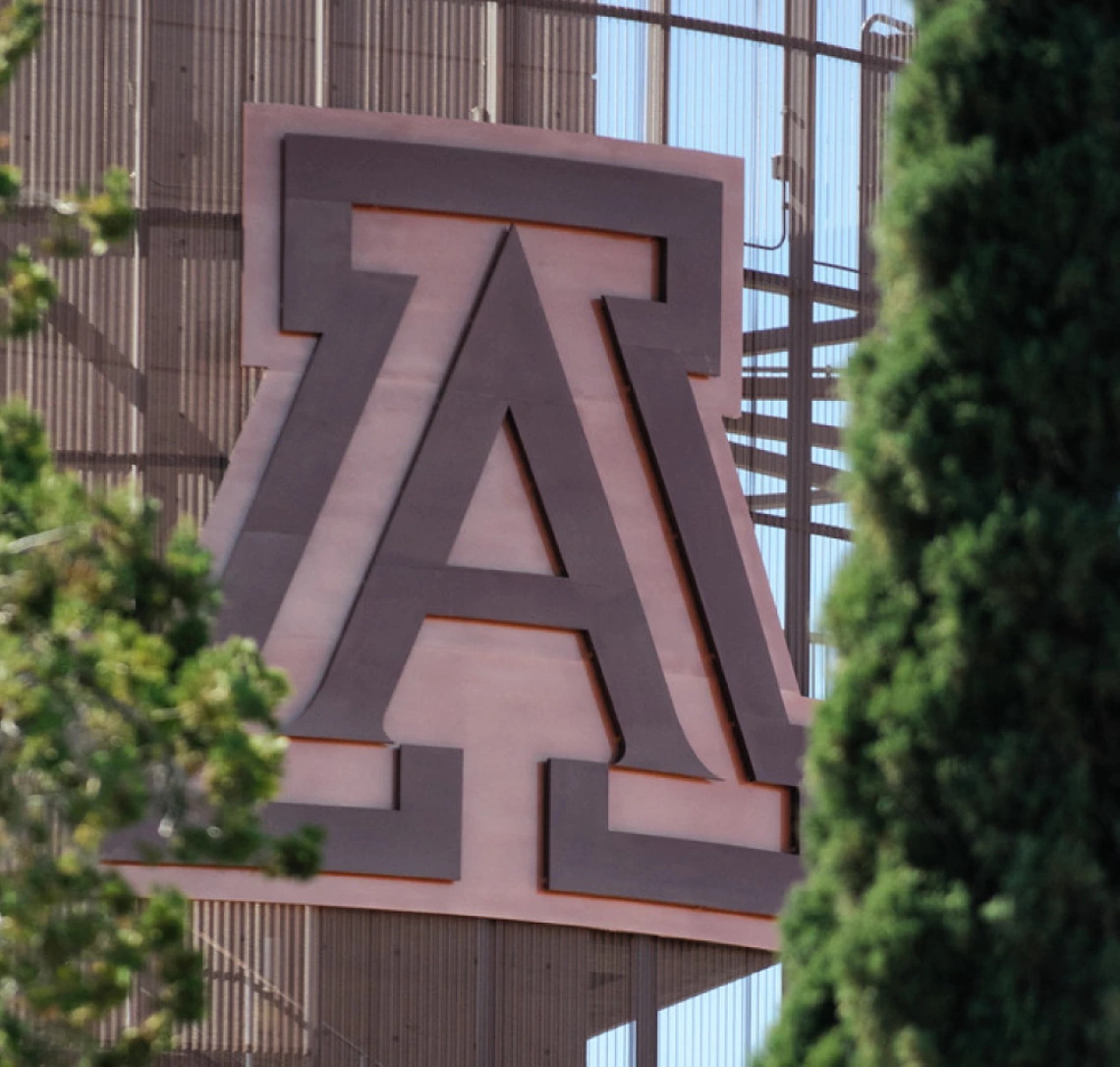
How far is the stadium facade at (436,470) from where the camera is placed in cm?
1655

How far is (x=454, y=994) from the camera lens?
16688mm

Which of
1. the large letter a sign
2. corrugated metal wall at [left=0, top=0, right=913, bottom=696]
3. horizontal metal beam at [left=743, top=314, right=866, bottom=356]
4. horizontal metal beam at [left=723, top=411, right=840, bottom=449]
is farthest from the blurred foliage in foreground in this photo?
horizontal metal beam at [left=743, top=314, right=866, bottom=356]

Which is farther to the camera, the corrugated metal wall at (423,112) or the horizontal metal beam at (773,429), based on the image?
the horizontal metal beam at (773,429)

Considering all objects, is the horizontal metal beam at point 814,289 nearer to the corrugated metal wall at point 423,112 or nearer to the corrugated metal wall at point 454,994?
the corrugated metal wall at point 423,112

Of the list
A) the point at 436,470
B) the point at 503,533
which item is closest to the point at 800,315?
the point at 503,533

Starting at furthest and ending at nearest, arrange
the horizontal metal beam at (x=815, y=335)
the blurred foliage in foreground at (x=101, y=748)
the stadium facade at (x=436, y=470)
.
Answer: the horizontal metal beam at (x=815, y=335) < the stadium facade at (x=436, y=470) < the blurred foliage in foreground at (x=101, y=748)

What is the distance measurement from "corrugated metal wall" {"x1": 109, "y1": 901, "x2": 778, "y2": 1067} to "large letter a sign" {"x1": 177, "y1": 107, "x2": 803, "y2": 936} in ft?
0.98

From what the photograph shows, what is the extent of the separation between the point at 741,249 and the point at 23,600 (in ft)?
31.4

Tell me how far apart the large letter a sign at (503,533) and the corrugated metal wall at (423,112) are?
0.40 m

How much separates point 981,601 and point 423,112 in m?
9.19

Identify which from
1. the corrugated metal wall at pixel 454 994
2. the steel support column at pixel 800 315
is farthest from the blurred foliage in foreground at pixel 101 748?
the steel support column at pixel 800 315

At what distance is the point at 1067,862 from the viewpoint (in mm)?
8945

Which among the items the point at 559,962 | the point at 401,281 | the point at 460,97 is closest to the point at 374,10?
the point at 460,97

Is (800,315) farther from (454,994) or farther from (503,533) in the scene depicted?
(454,994)
